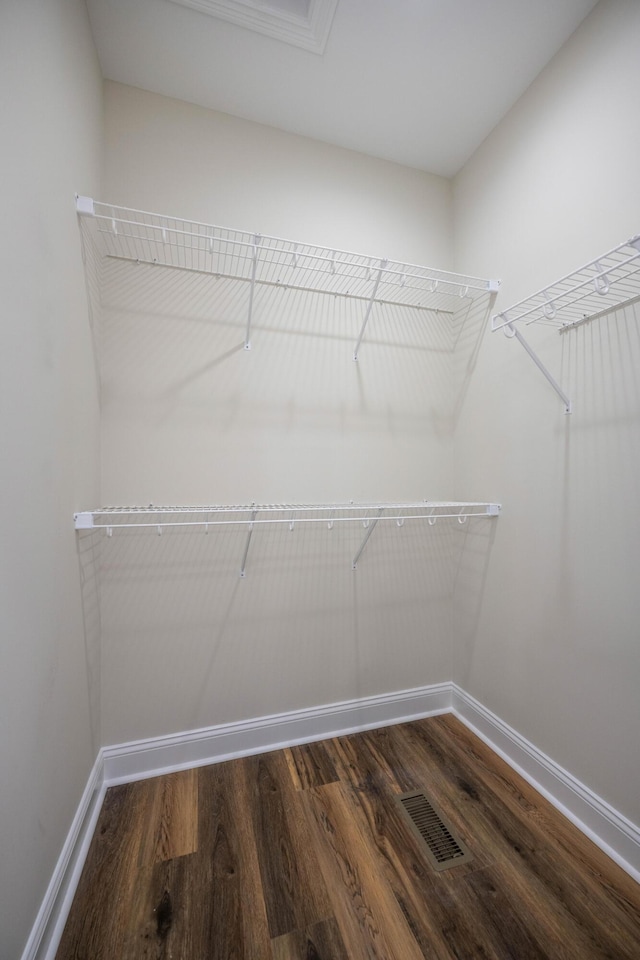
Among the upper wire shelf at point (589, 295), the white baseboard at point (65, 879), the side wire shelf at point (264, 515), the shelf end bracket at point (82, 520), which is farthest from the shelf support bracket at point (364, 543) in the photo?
the white baseboard at point (65, 879)

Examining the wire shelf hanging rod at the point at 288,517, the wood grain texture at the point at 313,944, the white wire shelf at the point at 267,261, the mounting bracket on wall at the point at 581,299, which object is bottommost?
the wood grain texture at the point at 313,944

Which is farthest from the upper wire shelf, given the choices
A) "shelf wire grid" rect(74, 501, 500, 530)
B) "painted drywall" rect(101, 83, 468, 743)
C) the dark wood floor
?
the dark wood floor

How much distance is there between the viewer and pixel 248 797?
1.47m

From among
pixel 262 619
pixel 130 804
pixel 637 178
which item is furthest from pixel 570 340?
pixel 130 804

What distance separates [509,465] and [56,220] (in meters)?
1.82

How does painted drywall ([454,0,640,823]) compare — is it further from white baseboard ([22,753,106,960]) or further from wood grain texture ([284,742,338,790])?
white baseboard ([22,753,106,960])

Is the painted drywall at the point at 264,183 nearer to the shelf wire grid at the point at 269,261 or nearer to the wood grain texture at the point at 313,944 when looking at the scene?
the shelf wire grid at the point at 269,261

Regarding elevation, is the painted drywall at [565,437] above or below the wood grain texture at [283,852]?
above

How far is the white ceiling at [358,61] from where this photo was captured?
1.30 metres

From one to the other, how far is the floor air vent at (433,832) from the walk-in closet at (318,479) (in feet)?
0.04

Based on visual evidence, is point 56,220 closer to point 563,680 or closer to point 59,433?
point 59,433

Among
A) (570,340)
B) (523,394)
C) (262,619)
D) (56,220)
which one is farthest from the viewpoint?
(262,619)

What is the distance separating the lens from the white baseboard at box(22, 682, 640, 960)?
110 cm

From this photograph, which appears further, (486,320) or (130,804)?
(486,320)
